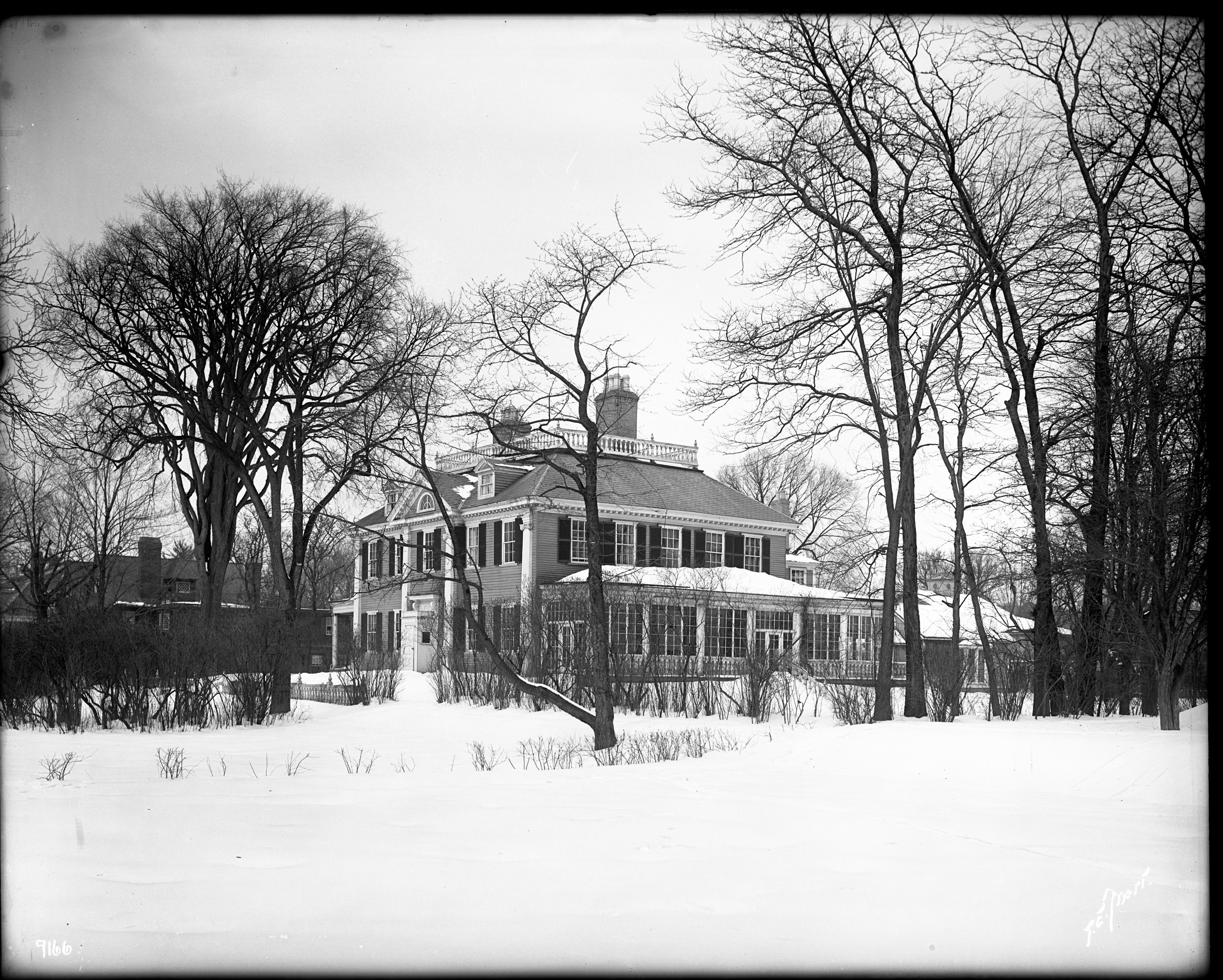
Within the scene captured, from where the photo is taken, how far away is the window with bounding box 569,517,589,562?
36.0 meters

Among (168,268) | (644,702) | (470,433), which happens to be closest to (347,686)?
(644,702)

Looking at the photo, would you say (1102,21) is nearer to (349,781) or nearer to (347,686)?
(349,781)

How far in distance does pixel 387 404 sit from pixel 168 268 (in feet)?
21.6

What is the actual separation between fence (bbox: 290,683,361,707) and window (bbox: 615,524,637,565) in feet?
38.1

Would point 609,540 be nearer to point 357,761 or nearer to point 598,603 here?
point 598,603

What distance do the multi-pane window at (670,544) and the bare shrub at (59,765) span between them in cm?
2481

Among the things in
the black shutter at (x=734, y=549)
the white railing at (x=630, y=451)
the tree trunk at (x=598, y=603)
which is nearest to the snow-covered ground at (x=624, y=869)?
the tree trunk at (x=598, y=603)

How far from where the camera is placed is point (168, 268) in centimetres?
2384

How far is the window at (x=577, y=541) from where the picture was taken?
118 feet

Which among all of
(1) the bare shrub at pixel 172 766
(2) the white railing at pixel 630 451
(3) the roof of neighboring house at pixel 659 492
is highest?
(2) the white railing at pixel 630 451

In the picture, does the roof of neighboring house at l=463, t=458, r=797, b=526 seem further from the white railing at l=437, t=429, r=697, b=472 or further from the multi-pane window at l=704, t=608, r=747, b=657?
the multi-pane window at l=704, t=608, r=747, b=657

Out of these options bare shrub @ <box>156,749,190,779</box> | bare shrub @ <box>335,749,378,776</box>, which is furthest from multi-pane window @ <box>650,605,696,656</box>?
bare shrub @ <box>156,749,190,779</box>

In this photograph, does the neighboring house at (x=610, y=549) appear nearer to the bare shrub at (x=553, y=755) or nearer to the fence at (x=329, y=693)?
the fence at (x=329, y=693)

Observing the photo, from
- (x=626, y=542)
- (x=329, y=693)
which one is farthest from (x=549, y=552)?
(x=329, y=693)
